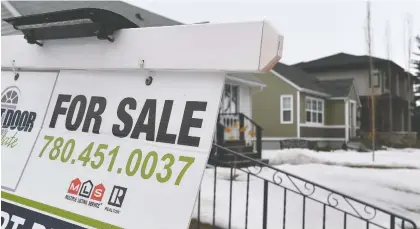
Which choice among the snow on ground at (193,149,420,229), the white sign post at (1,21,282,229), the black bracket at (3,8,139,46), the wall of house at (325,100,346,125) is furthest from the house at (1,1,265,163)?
the white sign post at (1,21,282,229)

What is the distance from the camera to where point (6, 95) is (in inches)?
63.4

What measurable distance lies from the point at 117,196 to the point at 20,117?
63cm

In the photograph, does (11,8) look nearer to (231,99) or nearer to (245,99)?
(231,99)

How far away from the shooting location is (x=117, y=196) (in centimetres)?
117

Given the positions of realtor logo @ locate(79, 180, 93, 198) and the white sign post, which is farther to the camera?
realtor logo @ locate(79, 180, 93, 198)

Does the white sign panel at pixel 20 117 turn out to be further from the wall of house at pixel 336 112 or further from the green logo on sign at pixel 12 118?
the wall of house at pixel 336 112

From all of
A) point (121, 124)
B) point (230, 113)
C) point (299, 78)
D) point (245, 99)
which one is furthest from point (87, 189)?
point (299, 78)

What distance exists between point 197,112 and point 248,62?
0.21m

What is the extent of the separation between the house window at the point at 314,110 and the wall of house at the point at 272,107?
21.6 inches

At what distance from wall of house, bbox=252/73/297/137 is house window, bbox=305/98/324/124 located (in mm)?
548

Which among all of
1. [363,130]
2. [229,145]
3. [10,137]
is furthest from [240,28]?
[229,145]

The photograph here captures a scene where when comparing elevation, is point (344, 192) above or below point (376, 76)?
below

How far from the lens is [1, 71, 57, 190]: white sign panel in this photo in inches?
56.2

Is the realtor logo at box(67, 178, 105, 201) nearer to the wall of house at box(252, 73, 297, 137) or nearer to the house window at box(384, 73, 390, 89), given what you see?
the house window at box(384, 73, 390, 89)
